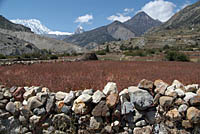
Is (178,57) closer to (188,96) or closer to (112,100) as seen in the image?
(188,96)

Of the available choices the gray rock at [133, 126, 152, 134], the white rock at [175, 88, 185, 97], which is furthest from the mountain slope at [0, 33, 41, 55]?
the white rock at [175, 88, 185, 97]

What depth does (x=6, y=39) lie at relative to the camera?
53438mm

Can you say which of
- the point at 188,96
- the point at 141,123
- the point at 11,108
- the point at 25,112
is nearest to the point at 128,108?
the point at 141,123

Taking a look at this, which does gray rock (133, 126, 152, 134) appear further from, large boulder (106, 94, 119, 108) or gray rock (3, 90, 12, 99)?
gray rock (3, 90, 12, 99)

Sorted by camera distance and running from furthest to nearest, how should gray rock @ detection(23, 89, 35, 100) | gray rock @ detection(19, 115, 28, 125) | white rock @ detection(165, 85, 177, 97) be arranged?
gray rock @ detection(23, 89, 35, 100) → gray rock @ detection(19, 115, 28, 125) → white rock @ detection(165, 85, 177, 97)

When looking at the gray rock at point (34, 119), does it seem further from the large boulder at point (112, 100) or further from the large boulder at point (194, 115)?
the large boulder at point (194, 115)

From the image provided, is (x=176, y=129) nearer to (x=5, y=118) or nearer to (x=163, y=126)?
(x=163, y=126)

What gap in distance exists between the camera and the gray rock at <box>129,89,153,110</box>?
3705 mm

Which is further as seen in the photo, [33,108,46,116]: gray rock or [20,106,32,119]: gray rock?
[20,106,32,119]: gray rock

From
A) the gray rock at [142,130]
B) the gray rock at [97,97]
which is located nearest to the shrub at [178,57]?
the gray rock at [142,130]

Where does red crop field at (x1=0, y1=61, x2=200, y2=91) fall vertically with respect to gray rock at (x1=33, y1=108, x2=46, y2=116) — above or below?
above

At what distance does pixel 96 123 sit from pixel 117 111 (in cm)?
62

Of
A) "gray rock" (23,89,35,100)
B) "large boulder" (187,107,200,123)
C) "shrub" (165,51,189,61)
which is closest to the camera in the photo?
"large boulder" (187,107,200,123)

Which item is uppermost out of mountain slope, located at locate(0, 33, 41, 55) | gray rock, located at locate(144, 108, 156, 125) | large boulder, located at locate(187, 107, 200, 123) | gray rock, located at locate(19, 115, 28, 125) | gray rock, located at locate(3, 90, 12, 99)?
mountain slope, located at locate(0, 33, 41, 55)
